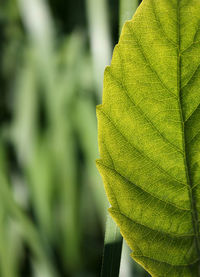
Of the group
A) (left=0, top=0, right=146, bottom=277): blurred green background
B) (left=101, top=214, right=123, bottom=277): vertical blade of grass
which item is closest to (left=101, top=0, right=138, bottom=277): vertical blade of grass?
(left=101, top=214, right=123, bottom=277): vertical blade of grass

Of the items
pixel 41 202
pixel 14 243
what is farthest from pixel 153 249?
pixel 14 243

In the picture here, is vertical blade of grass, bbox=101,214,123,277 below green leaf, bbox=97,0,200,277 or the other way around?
below

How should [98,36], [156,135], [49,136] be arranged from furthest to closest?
[49,136], [98,36], [156,135]

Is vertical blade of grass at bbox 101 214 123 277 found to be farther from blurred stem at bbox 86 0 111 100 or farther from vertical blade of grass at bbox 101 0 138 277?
blurred stem at bbox 86 0 111 100

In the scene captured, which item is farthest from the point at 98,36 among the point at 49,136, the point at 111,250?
the point at 111,250

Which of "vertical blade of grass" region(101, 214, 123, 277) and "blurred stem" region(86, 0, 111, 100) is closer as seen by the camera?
"vertical blade of grass" region(101, 214, 123, 277)

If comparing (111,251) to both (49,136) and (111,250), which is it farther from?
(49,136)

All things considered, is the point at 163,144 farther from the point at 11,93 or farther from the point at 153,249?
the point at 11,93
